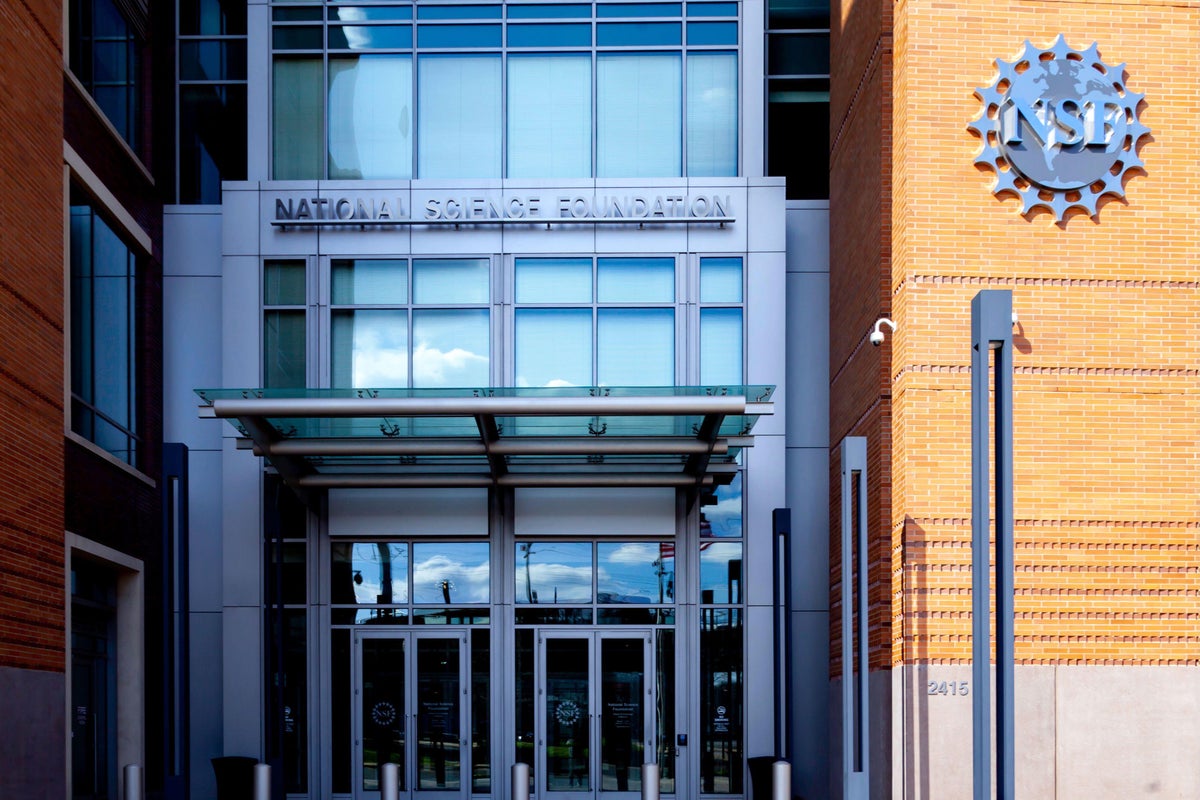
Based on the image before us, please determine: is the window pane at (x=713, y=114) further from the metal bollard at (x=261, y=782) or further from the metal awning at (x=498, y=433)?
the metal bollard at (x=261, y=782)

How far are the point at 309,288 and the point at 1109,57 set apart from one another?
35.5ft

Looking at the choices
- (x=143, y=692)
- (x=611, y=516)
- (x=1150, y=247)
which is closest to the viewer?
(x=1150, y=247)

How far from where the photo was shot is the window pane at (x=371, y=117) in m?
21.0

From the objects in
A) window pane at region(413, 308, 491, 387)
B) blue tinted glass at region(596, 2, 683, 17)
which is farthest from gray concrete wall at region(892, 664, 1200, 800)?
blue tinted glass at region(596, 2, 683, 17)

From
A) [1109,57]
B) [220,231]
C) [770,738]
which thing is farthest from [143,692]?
[1109,57]

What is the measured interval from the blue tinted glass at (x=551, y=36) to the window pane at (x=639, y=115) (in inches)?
16.3

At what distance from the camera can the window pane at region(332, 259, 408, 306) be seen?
20.6 m

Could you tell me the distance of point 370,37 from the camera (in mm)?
21266

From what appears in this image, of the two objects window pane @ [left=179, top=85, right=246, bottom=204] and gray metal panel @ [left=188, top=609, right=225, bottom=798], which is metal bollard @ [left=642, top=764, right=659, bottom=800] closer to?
gray metal panel @ [left=188, top=609, right=225, bottom=798]

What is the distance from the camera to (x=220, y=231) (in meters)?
21.1

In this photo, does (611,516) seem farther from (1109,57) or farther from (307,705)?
(1109,57)

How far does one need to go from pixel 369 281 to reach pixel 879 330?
7789 mm

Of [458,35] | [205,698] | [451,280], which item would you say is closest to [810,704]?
[451,280]

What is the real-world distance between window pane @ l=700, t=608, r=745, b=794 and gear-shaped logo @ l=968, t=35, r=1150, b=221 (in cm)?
750
